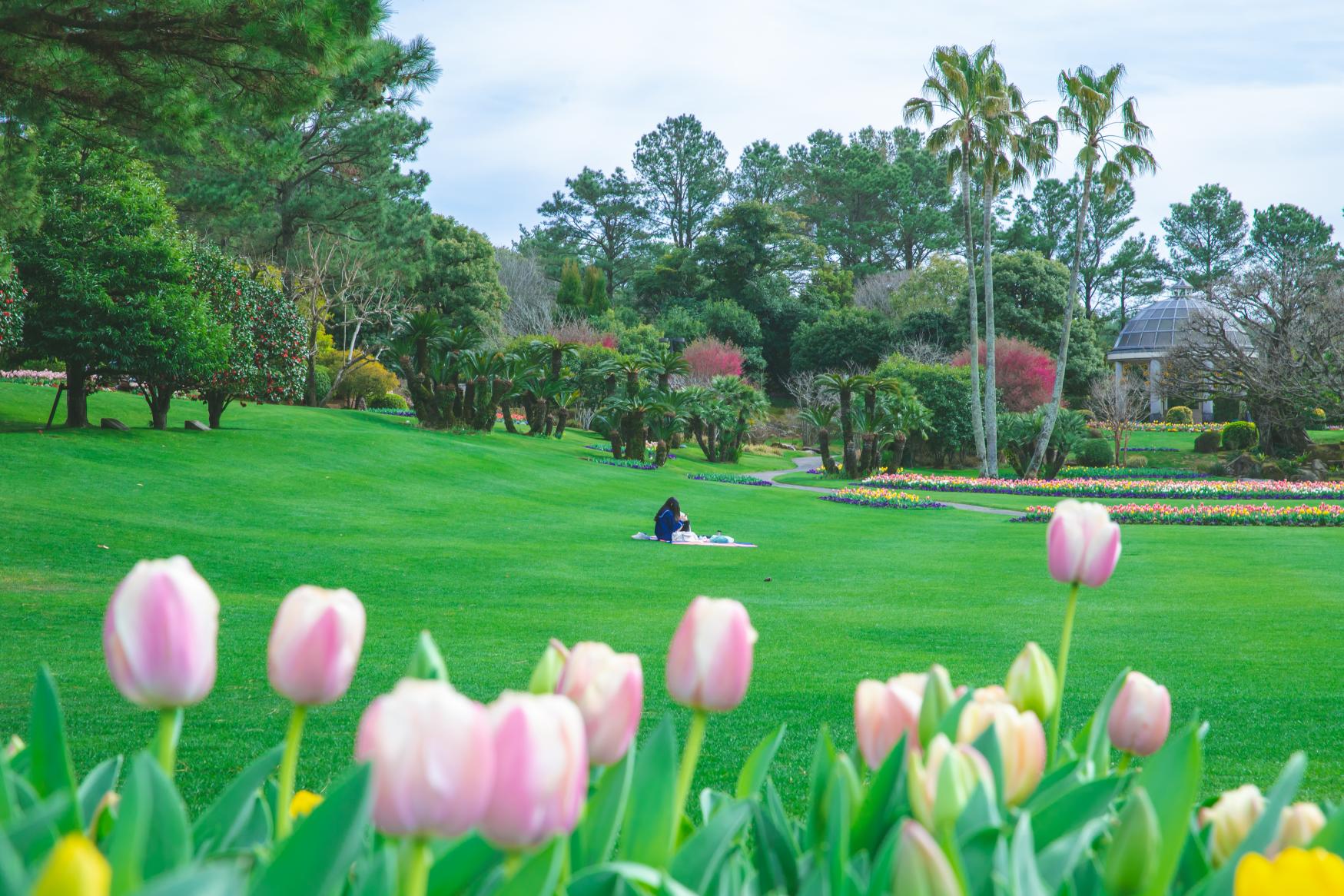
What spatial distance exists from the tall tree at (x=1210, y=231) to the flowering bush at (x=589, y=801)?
6752 cm

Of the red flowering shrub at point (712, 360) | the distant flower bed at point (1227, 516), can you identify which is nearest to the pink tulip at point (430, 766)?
the distant flower bed at point (1227, 516)

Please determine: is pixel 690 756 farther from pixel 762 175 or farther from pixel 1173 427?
pixel 762 175

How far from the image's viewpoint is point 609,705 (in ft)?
3.33

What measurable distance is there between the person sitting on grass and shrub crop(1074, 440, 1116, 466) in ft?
71.1

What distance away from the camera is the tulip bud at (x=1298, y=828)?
100cm

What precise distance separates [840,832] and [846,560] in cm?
1268

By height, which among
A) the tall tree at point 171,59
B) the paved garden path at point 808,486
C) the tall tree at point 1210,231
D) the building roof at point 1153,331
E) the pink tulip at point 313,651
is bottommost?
Answer: the paved garden path at point 808,486

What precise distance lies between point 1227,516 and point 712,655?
1946 centimetres

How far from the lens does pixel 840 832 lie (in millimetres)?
973

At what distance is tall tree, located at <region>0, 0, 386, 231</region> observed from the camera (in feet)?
18.7

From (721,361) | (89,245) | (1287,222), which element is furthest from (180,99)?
(1287,222)

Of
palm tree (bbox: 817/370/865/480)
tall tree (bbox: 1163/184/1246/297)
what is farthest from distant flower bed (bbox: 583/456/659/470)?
tall tree (bbox: 1163/184/1246/297)

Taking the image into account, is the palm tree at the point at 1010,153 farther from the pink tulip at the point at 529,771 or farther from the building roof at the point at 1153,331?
the pink tulip at the point at 529,771

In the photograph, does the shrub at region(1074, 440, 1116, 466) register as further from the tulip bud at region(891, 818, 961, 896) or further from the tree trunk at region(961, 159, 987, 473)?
the tulip bud at region(891, 818, 961, 896)
